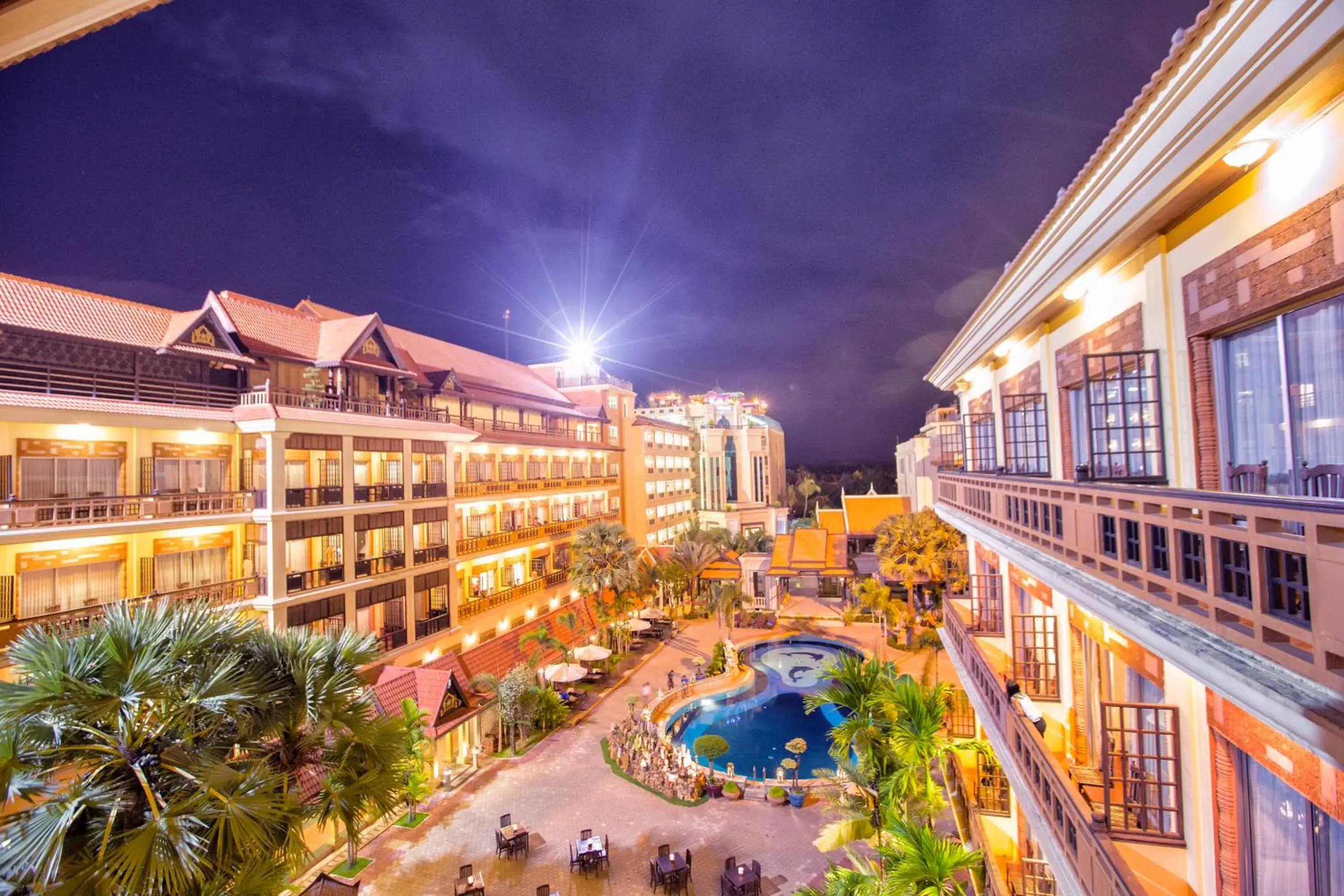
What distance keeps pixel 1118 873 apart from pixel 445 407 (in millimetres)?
29660

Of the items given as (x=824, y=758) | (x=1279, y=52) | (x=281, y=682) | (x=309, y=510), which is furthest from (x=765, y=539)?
(x=1279, y=52)

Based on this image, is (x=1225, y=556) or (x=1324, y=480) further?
(x=1324, y=480)

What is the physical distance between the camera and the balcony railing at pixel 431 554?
25.2 m

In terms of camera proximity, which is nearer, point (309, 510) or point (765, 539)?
point (309, 510)

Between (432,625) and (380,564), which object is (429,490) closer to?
(380,564)

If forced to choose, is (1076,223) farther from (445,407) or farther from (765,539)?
(765,539)

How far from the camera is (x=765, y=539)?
52625 millimetres

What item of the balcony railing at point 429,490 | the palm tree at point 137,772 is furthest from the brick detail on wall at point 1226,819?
the balcony railing at point 429,490

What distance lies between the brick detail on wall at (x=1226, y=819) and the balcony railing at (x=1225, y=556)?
2.23 meters

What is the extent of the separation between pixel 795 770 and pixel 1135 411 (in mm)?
Result: 15568

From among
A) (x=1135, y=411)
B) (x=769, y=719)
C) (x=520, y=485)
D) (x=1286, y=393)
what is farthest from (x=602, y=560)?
(x=1286, y=393)

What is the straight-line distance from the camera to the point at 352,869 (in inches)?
611

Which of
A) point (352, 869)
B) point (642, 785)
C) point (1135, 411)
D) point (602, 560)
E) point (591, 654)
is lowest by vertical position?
point (642, 785)

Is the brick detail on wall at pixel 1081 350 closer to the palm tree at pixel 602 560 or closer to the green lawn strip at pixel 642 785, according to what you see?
the green lawn strip at pixel 642 785
